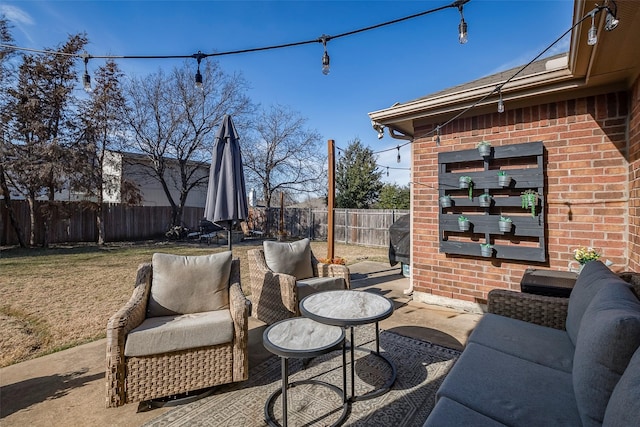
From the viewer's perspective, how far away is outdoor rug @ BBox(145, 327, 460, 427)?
6.48ft

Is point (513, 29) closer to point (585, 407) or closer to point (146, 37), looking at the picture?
point (585, 407)

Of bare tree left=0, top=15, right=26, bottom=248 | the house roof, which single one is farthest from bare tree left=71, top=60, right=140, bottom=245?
the house roof

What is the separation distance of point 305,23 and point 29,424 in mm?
5196

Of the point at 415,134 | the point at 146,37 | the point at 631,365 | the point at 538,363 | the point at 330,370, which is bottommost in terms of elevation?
the point at 330,370

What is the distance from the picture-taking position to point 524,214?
11.8 feet

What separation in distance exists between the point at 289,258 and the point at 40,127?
10.4 m

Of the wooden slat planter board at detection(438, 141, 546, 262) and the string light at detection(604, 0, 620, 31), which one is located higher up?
the string light at detection(604, 0, 620, 31)

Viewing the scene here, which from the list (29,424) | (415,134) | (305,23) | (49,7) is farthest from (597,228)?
(49,7)

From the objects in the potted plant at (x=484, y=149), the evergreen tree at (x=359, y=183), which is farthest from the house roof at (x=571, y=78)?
the evergreen tree at (x=359, y=183)

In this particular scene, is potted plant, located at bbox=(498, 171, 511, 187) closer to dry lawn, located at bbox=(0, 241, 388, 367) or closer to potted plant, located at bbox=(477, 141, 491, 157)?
potted plant, located at bbox=(477, 141, 491, 157)

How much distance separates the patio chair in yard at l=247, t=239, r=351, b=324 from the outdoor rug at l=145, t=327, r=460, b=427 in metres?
0.62

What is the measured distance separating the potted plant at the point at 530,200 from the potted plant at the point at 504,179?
223mm

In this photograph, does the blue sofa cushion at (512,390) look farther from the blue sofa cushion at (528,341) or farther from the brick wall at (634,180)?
the brick wall at (634,180)

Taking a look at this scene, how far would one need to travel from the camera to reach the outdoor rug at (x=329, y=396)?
1.98 m
